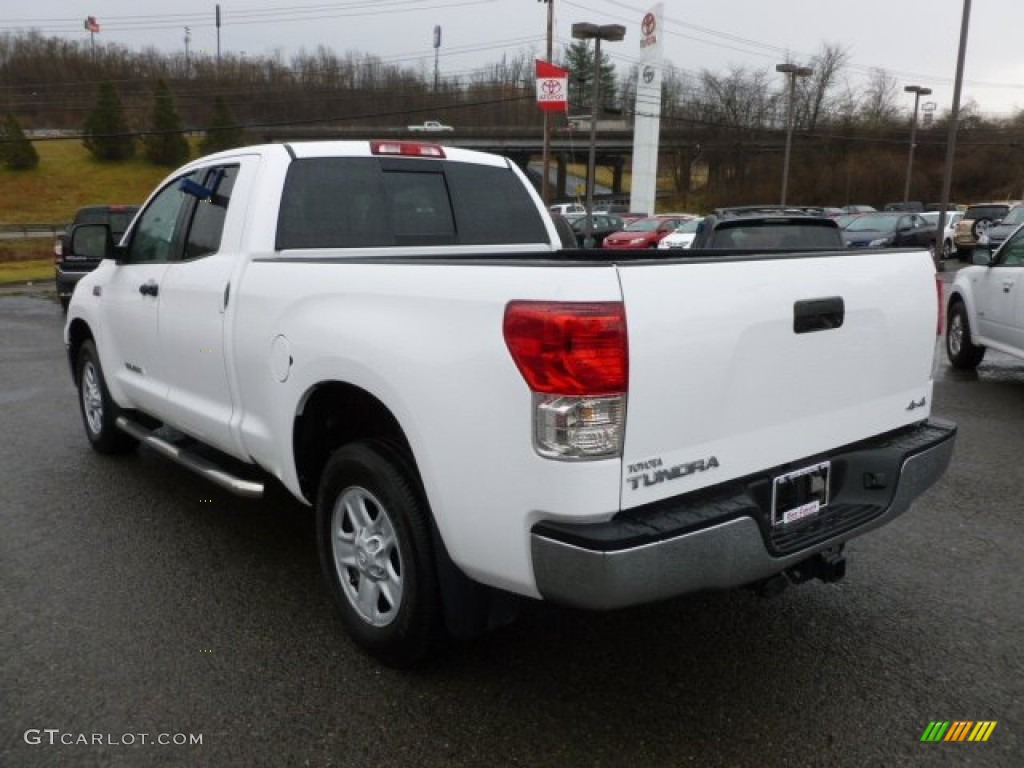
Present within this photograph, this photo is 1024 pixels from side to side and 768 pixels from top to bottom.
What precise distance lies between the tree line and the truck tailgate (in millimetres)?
70229

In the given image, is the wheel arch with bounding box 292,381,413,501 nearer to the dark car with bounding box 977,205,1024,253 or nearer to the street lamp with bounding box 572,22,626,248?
the dark car with bounding box 977,205,1024,253

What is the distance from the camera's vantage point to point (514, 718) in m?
2.80

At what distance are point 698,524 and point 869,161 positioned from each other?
76.1 m

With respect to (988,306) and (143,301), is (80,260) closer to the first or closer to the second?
(143,301)

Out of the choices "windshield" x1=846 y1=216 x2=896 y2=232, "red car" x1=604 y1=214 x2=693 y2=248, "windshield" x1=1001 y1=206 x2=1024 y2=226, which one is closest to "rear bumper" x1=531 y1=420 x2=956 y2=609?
"windshield" x1=1001 y1=206 x2=1024 y2=226

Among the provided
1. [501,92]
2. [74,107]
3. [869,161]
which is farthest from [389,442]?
[74,107]

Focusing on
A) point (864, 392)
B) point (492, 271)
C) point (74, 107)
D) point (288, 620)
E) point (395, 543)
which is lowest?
point (288, 620)

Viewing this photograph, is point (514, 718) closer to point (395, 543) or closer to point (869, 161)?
point (395, 543)

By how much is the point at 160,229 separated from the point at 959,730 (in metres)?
4.51

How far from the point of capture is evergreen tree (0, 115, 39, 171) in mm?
74562

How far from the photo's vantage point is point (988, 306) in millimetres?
8477

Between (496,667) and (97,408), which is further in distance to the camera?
(97,408)

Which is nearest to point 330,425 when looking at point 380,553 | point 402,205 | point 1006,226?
point 380,553

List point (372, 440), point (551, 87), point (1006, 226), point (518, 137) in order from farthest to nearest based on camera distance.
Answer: point (518, 137) < point (1006, 226) < point (551, 87) < point (372, 440)
